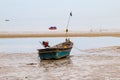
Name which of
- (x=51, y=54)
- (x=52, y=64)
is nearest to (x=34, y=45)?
(x=51, y=54)

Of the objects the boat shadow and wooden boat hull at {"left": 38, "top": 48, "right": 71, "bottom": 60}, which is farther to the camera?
wooden boat hull at {"left": 38, "top": 48, "right": 71, "bottom": 60}

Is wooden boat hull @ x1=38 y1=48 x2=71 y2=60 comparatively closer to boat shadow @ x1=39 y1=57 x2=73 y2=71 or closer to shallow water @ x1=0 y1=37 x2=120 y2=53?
boat shadow @ x1=39 y1=57 x2=73 y2=71

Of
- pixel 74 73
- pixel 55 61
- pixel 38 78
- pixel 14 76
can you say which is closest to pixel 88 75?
pixel 74 73

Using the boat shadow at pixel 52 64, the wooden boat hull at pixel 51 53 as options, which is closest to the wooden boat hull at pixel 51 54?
the wooden boat hull at pixel 51 53

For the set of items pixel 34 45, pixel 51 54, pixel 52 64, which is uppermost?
pixel 51 54

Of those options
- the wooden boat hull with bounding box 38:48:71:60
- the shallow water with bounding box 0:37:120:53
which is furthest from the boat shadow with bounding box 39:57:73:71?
the shallow water with bounding box 0:37:120:53

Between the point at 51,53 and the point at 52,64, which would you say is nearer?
the point at 52,64

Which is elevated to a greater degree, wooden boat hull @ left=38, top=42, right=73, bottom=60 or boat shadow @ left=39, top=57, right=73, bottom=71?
wooden boat hull @ left=38, top=42, right=73, bottom=60

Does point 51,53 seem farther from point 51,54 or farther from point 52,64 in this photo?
point 52,64

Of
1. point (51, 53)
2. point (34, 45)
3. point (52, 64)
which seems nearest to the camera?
point (52, 64)

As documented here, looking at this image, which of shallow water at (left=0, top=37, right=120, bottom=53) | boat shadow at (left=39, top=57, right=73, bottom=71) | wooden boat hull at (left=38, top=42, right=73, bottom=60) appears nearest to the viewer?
boat shadow at (left=39, top=57, right=73, bottom=71)

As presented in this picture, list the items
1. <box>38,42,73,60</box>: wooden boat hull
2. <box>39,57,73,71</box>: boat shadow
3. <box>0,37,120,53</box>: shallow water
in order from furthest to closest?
<box>0,37,120,53</box>: shallow water → <box>38,42,73,60</box>: wooden boat hull → <box>39,57,73,71</box>: boat shadow

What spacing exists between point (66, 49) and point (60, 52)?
1.33 metres

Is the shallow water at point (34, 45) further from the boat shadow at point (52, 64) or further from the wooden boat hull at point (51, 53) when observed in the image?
the boat shadow at point (52, 64)
